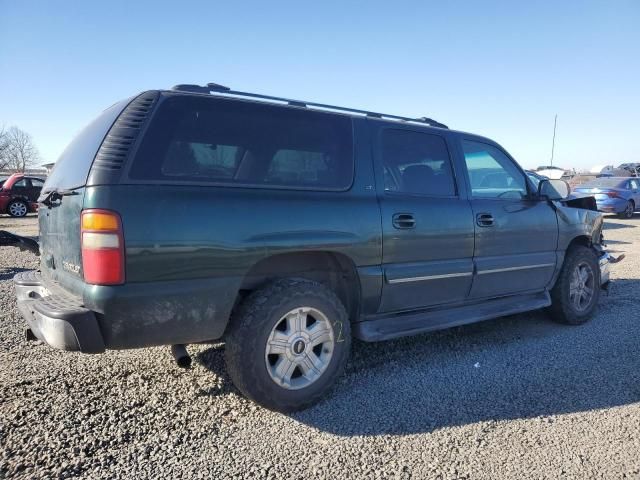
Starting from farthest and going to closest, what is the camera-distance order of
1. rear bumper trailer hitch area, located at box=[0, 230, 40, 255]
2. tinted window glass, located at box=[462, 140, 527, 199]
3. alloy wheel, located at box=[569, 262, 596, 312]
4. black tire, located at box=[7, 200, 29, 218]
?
black tire, located at box=[7, 200, 29, 218] → alloy wheel, located at box=[569, 262, 596, 312] → tinted window glass, located at box=[462, 140, 527, 199] → rear bumper trailer hitch area, located at box=[0, 230, 40, 255]

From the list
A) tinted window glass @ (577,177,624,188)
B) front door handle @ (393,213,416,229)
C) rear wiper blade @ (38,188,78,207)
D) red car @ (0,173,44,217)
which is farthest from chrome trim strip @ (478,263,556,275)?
red car @ (0,173,44,217)

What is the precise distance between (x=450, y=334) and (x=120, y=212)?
3167 millimetres

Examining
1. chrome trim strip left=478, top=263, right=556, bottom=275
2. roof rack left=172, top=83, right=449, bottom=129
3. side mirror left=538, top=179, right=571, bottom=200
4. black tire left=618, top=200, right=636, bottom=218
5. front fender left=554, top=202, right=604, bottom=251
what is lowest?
black tire left=618, top=200, right=636, bottom=218

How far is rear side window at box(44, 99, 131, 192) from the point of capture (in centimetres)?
259

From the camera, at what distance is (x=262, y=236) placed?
8.79 ft

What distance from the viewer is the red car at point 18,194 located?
16766 millimetres

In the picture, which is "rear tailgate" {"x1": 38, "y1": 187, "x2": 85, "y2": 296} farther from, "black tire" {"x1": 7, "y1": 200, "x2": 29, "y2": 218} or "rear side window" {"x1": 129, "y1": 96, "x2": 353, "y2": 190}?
"black tire" {"x1": 7, "y1": 200, "x2": 29, "y2": 218}

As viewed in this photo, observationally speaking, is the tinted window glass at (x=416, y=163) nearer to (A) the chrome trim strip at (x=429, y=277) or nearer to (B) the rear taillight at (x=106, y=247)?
(A) the chrome trim strip at (x=429, y=277)

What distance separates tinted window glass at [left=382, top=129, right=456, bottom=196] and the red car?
672 inches

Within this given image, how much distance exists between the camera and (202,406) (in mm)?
2855

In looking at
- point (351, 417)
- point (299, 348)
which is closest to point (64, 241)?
point (299, 348)

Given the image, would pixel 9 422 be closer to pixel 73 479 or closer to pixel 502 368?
pixel 73 479

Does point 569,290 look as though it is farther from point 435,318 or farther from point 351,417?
point 351,417

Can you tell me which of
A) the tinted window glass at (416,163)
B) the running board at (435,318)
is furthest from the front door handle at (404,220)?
the running board at (435,318)
